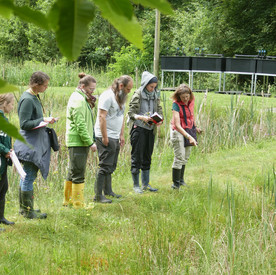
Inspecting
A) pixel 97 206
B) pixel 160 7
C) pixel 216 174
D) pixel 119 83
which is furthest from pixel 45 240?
pixel 160 7

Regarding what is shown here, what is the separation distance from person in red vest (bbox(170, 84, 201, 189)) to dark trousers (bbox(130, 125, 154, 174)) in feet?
0.89

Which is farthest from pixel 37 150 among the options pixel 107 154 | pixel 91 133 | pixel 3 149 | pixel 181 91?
pixel 181 91

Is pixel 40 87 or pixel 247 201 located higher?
pixel 40 87

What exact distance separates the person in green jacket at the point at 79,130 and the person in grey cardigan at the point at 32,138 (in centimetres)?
28

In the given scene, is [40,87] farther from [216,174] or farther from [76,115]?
[216,174]

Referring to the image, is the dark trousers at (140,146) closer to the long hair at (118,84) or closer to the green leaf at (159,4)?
the long hair at (118,84)

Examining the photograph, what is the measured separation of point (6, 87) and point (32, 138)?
3519mm

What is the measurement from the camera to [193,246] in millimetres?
3395

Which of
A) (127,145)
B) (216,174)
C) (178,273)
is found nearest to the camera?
(178,273)

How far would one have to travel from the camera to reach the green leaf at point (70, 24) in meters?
0.51

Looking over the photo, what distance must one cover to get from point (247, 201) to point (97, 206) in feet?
4.67

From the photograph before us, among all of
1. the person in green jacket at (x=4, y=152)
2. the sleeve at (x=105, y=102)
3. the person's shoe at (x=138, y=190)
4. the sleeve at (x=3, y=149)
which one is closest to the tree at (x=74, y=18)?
the person in green jacket at (x=4, y=152)

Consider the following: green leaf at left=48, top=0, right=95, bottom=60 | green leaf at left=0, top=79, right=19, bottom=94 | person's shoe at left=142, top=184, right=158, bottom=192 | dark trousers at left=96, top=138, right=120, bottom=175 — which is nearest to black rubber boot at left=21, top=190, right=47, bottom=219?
dark trousers at left=96, top=138, right=120, bottom=175

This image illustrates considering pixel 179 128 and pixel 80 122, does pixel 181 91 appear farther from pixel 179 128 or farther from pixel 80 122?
pixel 80 122
